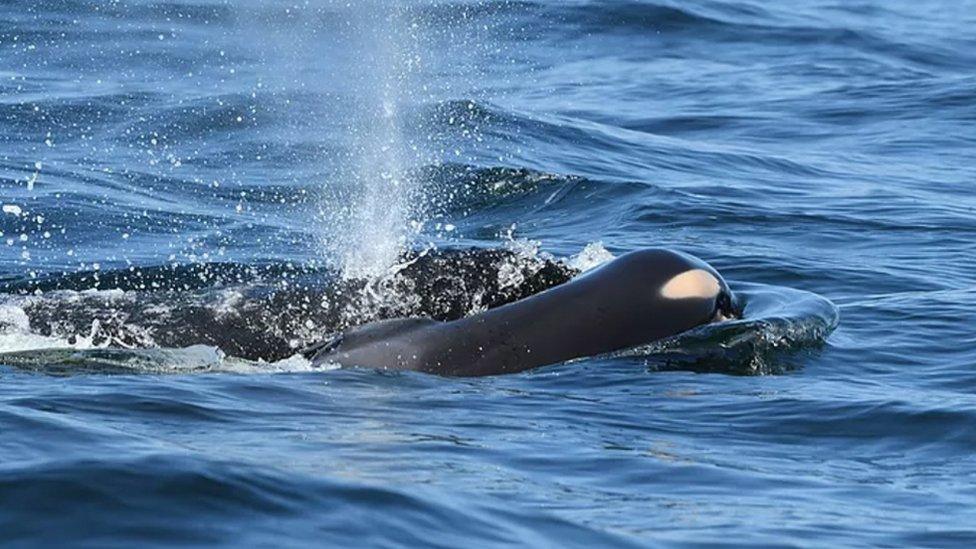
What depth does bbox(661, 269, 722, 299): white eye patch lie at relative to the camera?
9.59 meters

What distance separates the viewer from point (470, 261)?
10.7 meters

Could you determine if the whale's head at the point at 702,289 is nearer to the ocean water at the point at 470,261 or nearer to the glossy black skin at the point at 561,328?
the glossy black skin at the point at 561,328

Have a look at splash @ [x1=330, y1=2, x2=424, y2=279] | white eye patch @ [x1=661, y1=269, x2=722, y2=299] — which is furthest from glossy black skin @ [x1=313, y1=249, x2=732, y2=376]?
splash @ [x1=330, y1=2, x2=424, y2=279]

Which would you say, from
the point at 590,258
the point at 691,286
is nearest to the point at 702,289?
the point at 691,286

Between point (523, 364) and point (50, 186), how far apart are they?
7648mm

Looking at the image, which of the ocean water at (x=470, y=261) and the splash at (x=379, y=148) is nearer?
the ocean water at (x=470, y=261)

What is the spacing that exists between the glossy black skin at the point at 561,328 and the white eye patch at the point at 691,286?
3 cm

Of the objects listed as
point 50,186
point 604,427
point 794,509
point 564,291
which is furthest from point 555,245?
point 794,509

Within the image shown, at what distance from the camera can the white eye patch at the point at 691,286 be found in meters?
9.59

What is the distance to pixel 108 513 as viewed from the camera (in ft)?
22.2

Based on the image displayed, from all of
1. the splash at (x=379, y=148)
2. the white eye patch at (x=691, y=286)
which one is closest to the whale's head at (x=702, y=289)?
the white eye patch at (x=691, y=286)

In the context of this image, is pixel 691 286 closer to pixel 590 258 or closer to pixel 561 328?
pixel 561 328

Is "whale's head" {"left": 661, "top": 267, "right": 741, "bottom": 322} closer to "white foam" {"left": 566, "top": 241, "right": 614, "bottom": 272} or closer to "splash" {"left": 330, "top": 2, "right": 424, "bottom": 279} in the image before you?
"white foam" {"left": 566, "top": 241, "right": 614, "bottom": 272}

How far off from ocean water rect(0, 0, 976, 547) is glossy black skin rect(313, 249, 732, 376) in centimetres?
14
